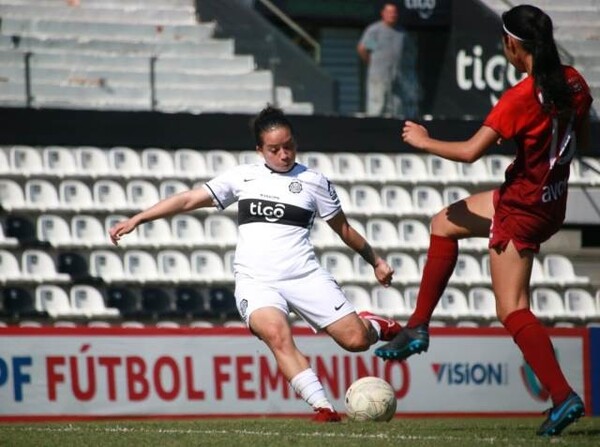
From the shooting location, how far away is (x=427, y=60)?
1614 cm

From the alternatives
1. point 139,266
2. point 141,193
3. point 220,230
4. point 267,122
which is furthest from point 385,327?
point 141,193

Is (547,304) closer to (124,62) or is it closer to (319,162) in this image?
(319,162)

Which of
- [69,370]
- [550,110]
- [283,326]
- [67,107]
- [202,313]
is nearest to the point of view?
[550,110]

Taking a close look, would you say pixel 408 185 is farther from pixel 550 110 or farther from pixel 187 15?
pixel 550 110

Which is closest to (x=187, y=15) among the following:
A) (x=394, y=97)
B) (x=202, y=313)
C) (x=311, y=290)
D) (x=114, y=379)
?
(x=394, y=97)

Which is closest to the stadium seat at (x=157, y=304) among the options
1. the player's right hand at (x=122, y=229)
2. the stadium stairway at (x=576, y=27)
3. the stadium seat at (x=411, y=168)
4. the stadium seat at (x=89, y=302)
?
the stadium seat at (x=89, y=302)

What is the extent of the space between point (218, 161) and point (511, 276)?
883 centimetres

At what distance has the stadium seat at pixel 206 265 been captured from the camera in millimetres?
14836

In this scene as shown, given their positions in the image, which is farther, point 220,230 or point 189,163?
point 189,163

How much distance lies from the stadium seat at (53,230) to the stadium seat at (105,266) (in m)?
0.32

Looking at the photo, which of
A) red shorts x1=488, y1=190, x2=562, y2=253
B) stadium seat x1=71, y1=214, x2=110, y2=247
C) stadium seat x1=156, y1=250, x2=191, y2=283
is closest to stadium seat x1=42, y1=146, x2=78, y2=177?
stadium seat x1=71, y1=214, x2=110, y2=247

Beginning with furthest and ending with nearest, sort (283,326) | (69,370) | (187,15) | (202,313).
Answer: (187,15) → (202,313) → (69,370) → (283,326)

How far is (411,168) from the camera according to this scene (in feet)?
54.3

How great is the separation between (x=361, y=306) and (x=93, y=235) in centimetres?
294
